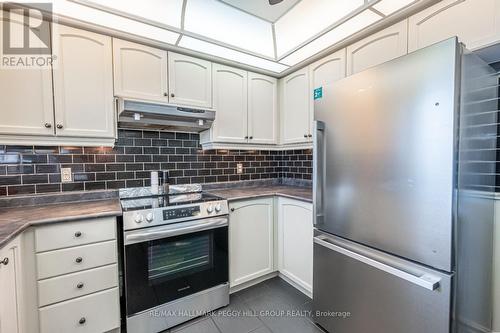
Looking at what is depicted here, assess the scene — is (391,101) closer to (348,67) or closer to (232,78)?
Result: (348,67)

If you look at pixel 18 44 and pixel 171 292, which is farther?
pixel 171 292

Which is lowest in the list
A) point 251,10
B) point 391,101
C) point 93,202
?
point 93,202

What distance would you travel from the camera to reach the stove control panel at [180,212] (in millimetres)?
1635

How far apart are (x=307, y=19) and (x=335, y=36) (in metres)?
0.26

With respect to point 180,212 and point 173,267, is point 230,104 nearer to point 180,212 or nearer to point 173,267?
point 180,212

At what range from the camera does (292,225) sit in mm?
2086

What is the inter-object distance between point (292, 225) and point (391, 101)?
1.30 meters

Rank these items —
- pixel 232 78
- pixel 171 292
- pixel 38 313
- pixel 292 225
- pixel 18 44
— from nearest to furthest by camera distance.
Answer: pixel 38 313, pixel 18 44, pixel 171 292, pixel 292 225, pixel 232 78

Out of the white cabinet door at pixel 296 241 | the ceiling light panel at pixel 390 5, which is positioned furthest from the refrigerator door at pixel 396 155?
the ceiling light panel at pixel 390 5

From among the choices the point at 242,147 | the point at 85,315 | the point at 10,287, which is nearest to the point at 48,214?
the point at 10,287

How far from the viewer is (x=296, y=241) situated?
6.73 ft

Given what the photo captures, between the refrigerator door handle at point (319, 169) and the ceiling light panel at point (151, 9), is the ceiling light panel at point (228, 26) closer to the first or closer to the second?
the ceiling light panel at point (151, 9)

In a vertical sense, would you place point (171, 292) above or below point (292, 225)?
below

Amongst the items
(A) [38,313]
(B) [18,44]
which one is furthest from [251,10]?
(A) [38,313]
